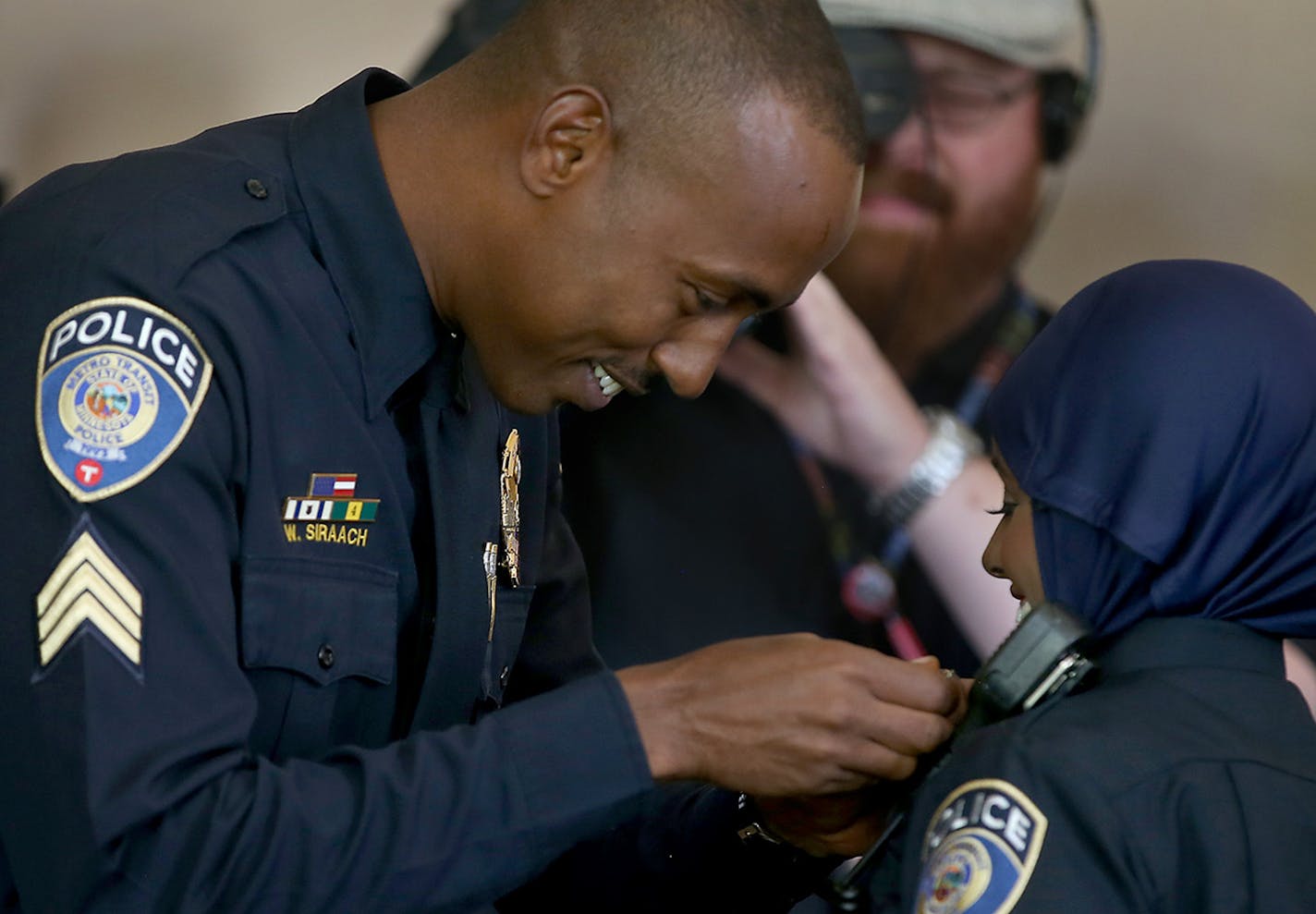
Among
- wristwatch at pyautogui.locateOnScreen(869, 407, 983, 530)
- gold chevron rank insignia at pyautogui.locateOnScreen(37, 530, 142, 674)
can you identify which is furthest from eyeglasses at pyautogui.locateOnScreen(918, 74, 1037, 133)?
gold chevron rank insignia at pyautogui.locateOnScreen(37, 530, 142, 674)

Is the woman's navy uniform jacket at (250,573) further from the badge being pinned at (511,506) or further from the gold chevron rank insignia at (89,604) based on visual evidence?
the badge being pinned at (511,506)

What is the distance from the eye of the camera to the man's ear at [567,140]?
1.30 m

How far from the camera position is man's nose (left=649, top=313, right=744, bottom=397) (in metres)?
1.37

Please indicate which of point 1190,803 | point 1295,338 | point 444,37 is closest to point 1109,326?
point 1295,338

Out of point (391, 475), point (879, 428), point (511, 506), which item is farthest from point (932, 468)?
point (391, 475)

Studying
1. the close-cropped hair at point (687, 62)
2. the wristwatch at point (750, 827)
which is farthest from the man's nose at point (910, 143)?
the wristwatch at point (750, 827)

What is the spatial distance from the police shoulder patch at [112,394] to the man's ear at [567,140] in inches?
13.2

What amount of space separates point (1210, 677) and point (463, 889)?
632 mm

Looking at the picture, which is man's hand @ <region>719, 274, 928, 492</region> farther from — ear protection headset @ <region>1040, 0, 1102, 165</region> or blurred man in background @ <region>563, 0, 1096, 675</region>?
ear protection headset @ <region>1040, 0, 1102, 165</region>

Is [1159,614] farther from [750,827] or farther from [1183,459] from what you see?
Result: [750,827]

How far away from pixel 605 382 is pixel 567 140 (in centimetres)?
25

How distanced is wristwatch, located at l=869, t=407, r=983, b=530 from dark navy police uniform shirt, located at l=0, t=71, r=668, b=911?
108 centimetres

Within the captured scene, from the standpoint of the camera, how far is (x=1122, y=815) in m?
1.16

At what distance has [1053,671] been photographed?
125cm
